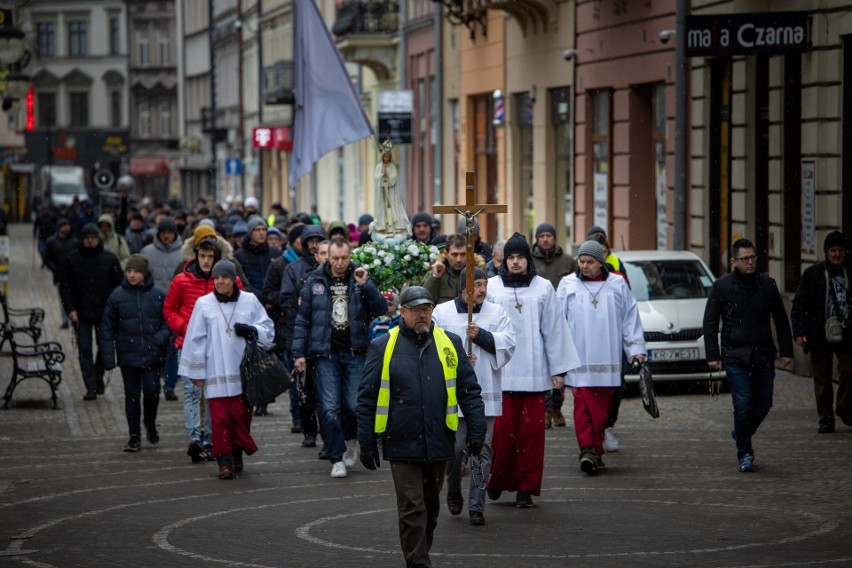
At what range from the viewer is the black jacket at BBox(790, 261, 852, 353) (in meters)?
16.8

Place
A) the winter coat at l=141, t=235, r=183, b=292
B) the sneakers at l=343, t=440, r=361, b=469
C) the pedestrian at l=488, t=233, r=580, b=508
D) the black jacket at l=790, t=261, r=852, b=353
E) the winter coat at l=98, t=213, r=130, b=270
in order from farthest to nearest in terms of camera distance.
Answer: the winter coat at l=98, t=213, r=130, b=270, the winter coat at l=141, t=235, r=183, b=292, the black jacket at l=790, t=261, r=852, b=353, the sneakers at l=343, t=440, r=361, b=469, the pedestrian at l=488, t=233, r=580, b=508

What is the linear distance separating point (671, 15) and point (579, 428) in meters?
13.4

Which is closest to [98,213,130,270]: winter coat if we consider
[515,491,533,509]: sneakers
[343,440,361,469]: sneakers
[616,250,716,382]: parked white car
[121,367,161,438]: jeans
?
[616,250,716,382]: parked white car

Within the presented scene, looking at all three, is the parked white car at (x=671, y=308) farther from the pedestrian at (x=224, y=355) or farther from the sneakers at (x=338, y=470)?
the pedestrian at (x=224, y=355)

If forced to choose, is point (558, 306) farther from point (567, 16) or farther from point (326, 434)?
point (567, 16)

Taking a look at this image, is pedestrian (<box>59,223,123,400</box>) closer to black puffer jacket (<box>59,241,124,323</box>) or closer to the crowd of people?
black puffer jacket (<box>59,241,124,323</box>)

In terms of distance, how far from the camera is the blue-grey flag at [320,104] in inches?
899

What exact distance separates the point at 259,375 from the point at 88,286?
6.37 meters

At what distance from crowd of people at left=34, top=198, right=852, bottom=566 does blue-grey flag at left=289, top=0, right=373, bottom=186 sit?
10.8 ft

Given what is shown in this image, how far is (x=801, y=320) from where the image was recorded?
16844mm

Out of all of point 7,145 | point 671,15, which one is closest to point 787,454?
point 671,15

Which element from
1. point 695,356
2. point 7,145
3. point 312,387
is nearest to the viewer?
point 312,387

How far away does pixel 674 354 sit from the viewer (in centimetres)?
1977

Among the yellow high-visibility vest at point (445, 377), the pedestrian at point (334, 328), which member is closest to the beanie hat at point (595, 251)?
the pedestrian at point (334, 328)
